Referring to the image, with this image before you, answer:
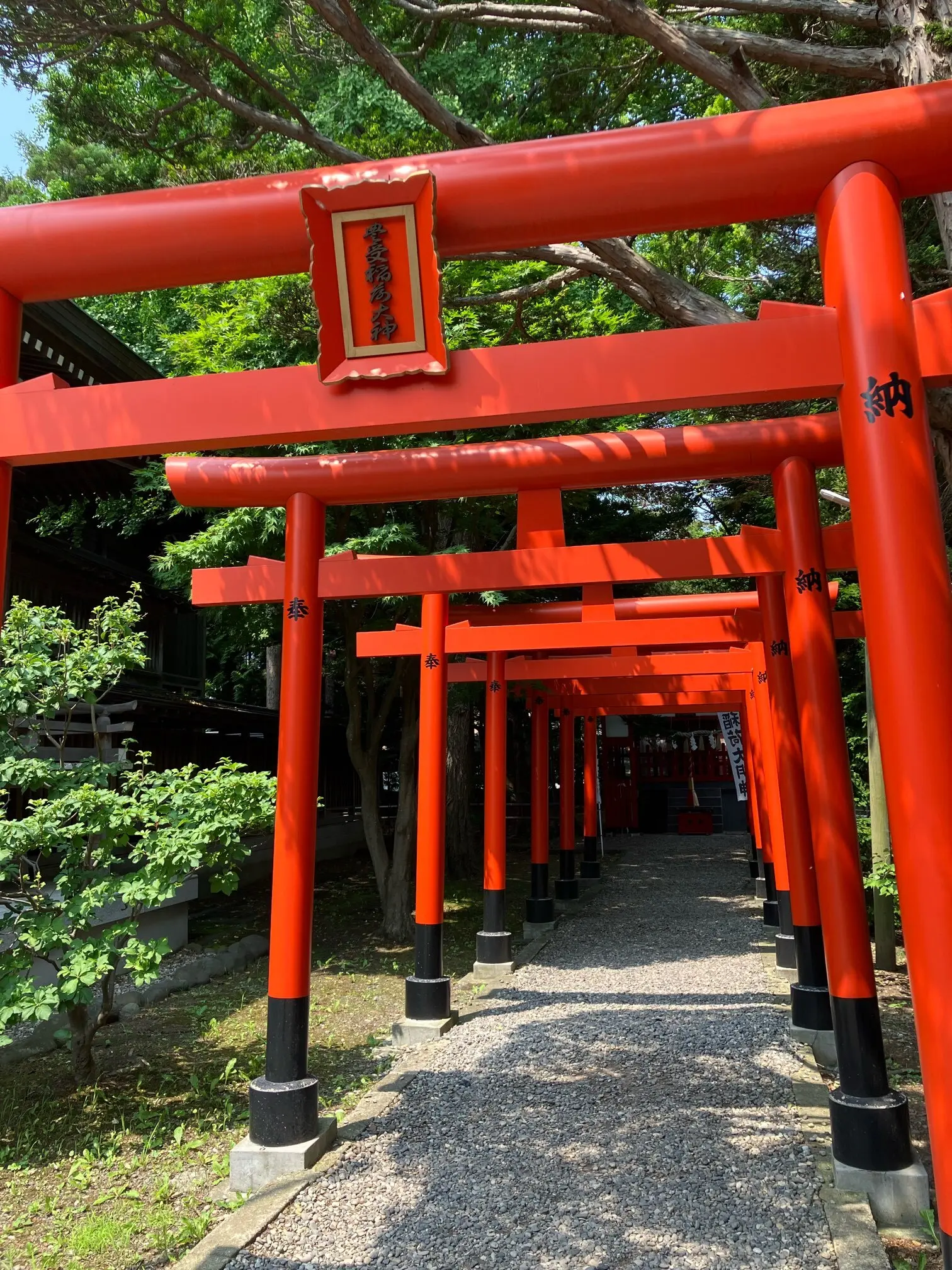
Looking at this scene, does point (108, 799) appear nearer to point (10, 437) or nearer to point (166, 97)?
point (10, 437)

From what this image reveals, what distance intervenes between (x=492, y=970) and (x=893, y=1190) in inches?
234

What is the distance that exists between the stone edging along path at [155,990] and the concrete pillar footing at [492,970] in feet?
8.92

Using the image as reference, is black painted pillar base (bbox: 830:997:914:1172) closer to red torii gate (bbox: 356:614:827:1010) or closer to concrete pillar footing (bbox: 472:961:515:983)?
red torii gate (bbox: 356:614:827:1010)

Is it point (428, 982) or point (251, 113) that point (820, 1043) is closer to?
point (428, 982)

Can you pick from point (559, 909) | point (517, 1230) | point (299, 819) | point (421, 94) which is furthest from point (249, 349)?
point (559, 909)

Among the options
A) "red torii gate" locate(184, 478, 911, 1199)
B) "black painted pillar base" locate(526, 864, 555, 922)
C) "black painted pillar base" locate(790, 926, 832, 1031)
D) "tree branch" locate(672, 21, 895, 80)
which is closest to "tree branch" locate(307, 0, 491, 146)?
"tree branch" locate(672, 21, 895, 80)

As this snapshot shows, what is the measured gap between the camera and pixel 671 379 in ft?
10.8

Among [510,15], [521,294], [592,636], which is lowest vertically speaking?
[592,636]

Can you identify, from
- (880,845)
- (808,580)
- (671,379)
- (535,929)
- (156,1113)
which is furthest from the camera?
(535,929)

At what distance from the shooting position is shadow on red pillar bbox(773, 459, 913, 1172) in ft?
14.5

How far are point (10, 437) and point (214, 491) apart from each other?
78.6 inches

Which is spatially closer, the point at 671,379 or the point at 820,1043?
the point at 671,379

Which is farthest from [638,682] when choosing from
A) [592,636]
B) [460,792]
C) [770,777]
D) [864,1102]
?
[864,1102]

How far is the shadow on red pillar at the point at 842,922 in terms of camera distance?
443 centimetres
